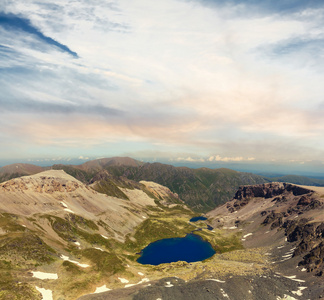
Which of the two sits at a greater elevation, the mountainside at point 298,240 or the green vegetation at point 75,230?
the mountainside at point 298,240

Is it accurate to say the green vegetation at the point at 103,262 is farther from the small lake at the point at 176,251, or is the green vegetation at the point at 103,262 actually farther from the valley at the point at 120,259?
the small lake at the point at 176,251

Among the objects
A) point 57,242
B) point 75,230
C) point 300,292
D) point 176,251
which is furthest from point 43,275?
point 300,292

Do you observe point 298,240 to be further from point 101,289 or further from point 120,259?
point 101,289

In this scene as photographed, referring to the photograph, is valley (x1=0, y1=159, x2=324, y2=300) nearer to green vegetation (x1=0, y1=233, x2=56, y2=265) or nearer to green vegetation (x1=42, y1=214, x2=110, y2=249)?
green vegetation (x1=0, y1=233, x2=56, y2=265)

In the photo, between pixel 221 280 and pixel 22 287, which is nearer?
pixel 22 287

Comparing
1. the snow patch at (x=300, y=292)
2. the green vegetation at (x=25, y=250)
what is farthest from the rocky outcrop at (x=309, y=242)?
the green vegetation at (x=25, y=250)

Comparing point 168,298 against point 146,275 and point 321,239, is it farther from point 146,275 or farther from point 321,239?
point 321,239

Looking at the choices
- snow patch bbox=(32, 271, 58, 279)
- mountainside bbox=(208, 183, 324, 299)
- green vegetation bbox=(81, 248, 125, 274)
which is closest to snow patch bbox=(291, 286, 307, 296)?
mountainside bbox=(208, 183, 324, 299)

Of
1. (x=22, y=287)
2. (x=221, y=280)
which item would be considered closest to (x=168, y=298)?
(x=221, y=280)
